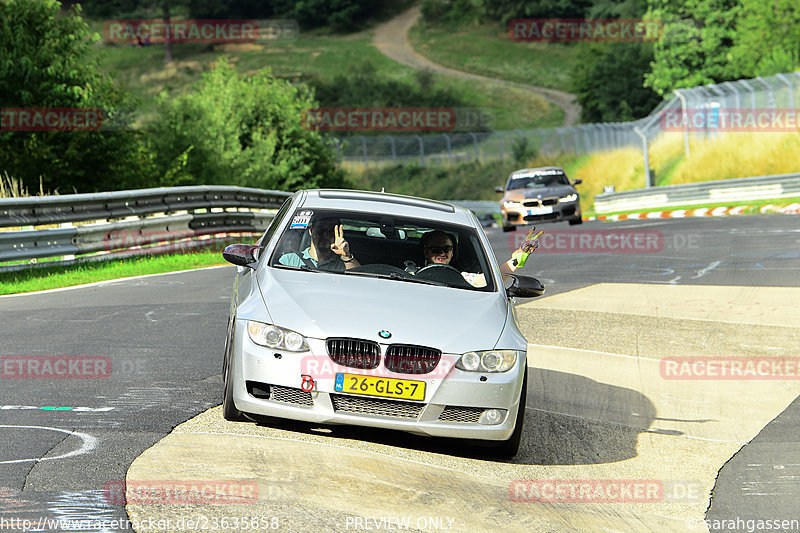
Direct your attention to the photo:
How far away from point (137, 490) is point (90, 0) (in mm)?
138606

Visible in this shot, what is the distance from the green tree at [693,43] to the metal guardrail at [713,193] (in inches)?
1126

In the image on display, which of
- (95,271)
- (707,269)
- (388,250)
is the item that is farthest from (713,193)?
(388,250)

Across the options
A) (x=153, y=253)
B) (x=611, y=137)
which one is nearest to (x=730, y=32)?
(x=611, y=137)

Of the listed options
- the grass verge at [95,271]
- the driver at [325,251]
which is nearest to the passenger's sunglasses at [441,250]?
the driver at [325,251]

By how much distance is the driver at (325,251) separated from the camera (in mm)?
7648

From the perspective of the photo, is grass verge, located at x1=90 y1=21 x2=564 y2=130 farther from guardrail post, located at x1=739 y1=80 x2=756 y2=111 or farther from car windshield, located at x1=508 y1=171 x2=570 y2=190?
car windshield, located at x1=508 y1=171 x2=570 y2=190

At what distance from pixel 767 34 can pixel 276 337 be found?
207 feet

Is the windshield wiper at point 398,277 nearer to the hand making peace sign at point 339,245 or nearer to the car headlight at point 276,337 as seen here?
the hand making peace sign at point 339,245

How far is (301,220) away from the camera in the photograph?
795 centimetres

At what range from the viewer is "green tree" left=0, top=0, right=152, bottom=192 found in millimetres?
22969

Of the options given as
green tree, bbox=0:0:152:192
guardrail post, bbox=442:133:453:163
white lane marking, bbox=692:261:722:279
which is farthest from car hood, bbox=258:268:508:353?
guardrail post, bbox=442:133:453:163

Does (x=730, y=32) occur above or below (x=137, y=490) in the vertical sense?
below

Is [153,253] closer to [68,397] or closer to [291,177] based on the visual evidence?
[68,397]

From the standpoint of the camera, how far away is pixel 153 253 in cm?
1847
